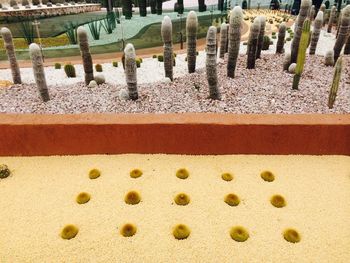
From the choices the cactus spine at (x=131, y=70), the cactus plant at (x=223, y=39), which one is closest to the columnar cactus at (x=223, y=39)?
the cactus plant at (x=223, y=39)

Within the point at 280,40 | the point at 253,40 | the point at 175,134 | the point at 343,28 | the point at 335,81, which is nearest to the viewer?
the point at 175,134

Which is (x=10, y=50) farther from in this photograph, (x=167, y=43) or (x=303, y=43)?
(x=303, y=43)

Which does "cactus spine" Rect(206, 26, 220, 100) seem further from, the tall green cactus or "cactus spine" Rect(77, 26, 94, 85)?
"cactus spine" Rect(77, 26, 94, 85)

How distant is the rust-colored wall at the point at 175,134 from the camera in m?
4.20

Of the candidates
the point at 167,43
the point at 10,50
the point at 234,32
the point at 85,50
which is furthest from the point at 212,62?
the point at 10,50

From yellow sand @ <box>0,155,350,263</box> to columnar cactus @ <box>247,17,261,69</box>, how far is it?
3071mm

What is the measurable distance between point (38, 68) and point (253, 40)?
4.27 m

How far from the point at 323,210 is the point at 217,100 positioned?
259cm

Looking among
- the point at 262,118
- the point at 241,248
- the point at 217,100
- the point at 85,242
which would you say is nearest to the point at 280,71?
the point at 217,100

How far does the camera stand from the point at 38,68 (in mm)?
5199

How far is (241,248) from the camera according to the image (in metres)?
3.00

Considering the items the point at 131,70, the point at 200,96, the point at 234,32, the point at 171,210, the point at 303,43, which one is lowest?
the point at 171,210

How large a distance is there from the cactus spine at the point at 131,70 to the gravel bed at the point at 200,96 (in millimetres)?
181

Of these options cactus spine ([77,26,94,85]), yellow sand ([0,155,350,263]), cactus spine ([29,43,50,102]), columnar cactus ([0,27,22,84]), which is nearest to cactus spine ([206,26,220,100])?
yellow sand ([0,155,350,263])
